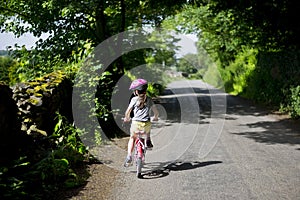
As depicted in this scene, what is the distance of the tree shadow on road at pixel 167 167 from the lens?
6.47 m

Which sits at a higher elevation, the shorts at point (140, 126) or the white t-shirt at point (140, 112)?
the white t-shirt at point (140, 112)

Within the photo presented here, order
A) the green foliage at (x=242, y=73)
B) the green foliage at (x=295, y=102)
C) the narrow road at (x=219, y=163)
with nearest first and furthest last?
the narrow road at (x=219, y=163) < the green foliage at (x=295, y=102) < the green foliage at (x=242, y=73)

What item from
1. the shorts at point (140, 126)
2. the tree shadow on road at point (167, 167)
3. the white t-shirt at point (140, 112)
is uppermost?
the white t-shirt at point (140, 112)

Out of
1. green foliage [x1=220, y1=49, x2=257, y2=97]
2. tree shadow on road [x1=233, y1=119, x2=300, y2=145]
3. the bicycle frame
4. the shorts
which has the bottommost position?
tree shadow on road [x1=233, y1=119, x2=300, y2=145]

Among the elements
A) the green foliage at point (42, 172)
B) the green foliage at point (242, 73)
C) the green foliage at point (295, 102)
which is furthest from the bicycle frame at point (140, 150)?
the green foliage at point (242, 73)

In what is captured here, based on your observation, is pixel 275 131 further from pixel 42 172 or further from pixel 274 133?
pixel 42 172

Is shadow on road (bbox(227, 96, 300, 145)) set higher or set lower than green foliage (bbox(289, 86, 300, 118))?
lower

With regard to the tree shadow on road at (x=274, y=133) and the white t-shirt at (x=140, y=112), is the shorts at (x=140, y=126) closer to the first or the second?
the white t-shirt at (x=140, y=112)

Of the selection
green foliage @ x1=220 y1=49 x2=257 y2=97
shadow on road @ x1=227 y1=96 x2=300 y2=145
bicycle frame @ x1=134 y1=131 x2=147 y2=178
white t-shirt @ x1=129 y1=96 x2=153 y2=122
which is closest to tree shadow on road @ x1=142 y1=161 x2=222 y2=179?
bicycle frame @ x1=134 y1=131 x2=147 y2=178

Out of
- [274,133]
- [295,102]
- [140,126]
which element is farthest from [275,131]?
[140,126]

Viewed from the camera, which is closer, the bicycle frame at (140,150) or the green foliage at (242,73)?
the bicycle frame at (140,150)

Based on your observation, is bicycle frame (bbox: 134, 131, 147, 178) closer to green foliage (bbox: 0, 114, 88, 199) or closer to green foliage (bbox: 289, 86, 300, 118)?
green foliage (bbox: 0, 114, 88, 199)

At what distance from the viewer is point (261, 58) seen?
18766 millimetres

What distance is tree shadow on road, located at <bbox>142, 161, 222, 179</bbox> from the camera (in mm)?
6473
